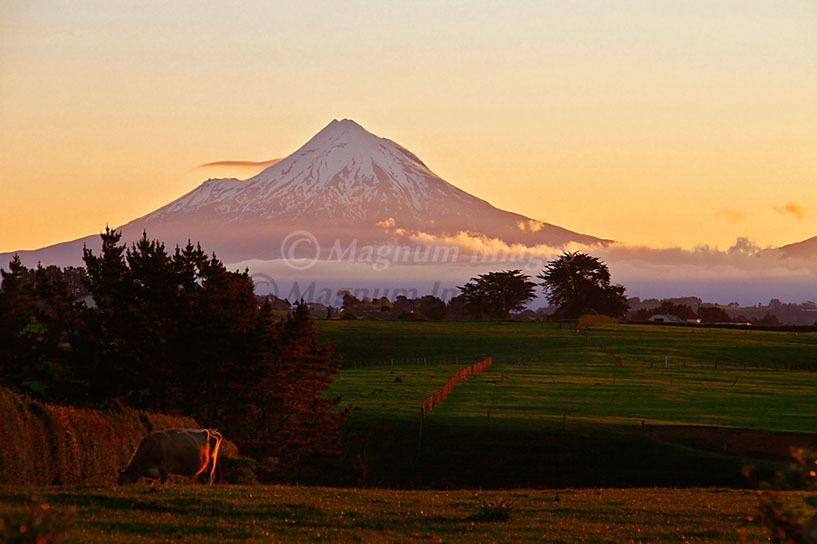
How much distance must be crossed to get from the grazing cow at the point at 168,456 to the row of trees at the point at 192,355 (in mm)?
20355

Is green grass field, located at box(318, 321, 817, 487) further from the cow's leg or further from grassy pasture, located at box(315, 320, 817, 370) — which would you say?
the cow's leg

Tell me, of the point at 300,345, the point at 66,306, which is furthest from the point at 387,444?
the point at 66,306

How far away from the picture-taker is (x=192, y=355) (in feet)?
146

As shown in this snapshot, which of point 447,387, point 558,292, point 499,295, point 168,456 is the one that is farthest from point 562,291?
point 168,456

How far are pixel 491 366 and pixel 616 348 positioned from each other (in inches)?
1016

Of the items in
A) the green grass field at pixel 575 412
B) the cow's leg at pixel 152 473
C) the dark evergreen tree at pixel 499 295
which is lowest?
the green grass field at pixel 575 412

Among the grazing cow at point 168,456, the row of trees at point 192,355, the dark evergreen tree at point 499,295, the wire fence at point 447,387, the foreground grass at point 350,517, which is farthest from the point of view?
the dark evergreen tree at point 499,295

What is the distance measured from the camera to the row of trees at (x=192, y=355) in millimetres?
44094

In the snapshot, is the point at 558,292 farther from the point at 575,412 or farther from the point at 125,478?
the point at 125,478

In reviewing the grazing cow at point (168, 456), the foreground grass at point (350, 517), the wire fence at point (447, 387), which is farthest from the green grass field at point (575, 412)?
the grazing cow at point (168, 456)

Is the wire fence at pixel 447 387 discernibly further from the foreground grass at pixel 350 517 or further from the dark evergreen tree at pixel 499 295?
the dark evergreen tree at pixel 499 295

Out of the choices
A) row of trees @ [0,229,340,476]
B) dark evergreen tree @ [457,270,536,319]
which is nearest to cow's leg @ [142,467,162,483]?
row of trees @ [0,229,340,476]

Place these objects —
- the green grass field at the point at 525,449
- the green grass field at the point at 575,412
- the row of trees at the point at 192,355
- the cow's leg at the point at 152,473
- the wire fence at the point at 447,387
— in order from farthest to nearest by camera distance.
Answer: the wire fence at the point at 447,387, the green grass field at the point at 575,412, the row of trees at the point at 192,355, the cow's leg at the point at 152,473, the green grass field at the point at 525,449

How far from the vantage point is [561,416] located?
5766cm
